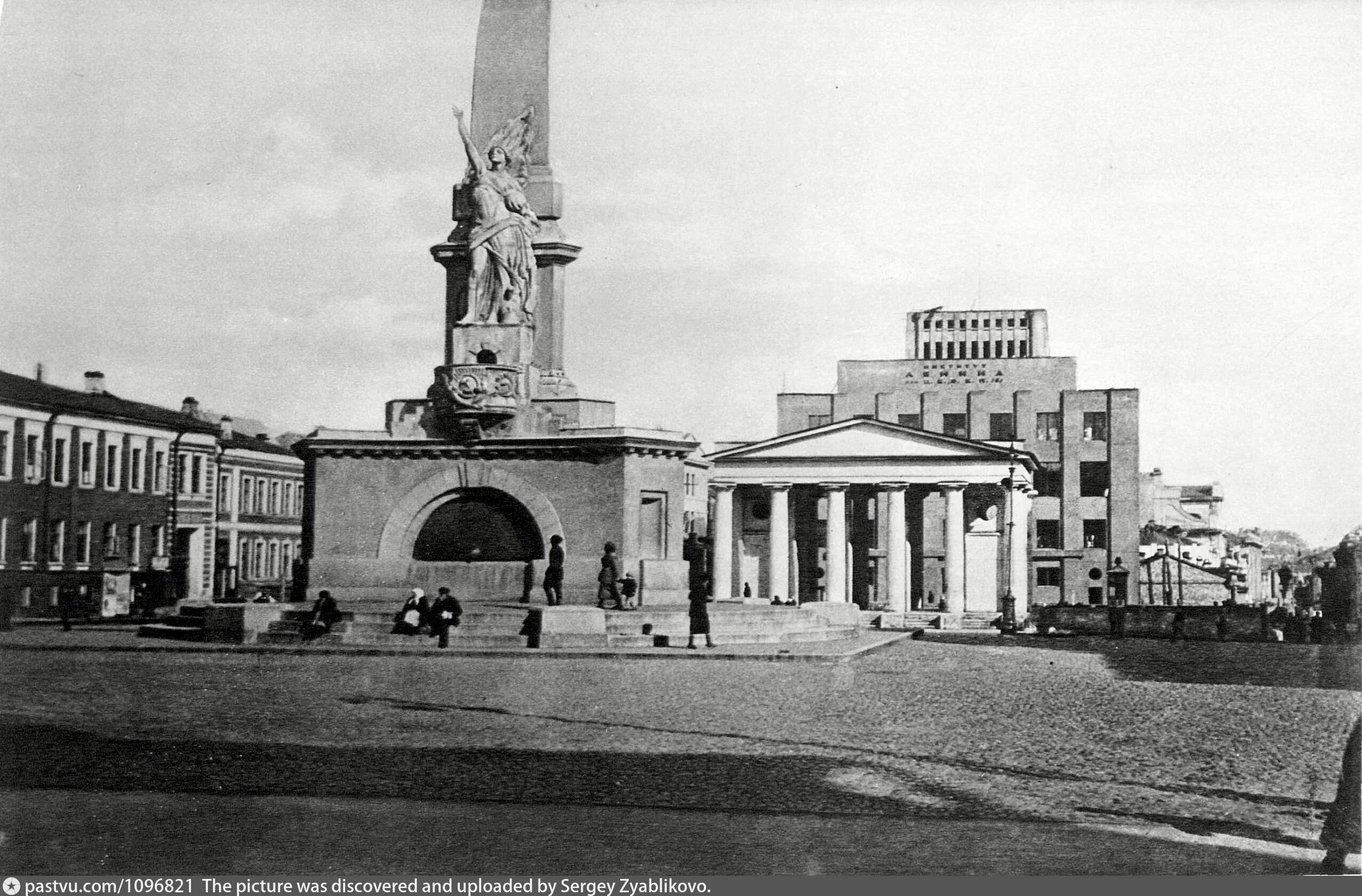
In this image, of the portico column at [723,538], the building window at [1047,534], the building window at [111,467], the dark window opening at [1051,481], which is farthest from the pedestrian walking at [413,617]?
the building window at [1047,534]

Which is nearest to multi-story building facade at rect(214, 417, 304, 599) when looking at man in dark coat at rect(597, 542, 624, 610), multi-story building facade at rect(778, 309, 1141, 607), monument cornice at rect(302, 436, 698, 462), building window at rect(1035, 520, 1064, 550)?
monument cornice at rect(302, 436, 698, 462)

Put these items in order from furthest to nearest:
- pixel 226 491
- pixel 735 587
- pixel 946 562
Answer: pixel 735 587 < pixel 946 562 < pixel 226 491

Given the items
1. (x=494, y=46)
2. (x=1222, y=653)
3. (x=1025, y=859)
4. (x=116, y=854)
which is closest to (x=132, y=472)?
(x=494, y=46)

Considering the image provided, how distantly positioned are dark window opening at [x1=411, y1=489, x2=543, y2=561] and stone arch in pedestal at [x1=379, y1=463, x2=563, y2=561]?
0.36ft

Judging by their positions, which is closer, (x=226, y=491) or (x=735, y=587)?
(x=226, y=491)

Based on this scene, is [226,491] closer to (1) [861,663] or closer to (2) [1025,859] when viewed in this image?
(1) [861,663]

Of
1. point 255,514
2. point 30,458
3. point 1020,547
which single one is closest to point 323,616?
point 30,458

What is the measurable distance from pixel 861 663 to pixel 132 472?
22774 millimetres

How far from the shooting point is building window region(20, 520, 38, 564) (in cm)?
3344

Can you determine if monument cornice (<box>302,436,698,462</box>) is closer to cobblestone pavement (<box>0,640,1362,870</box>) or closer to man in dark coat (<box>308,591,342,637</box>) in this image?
man in dark coat (<box>308,591,342,637</box>)

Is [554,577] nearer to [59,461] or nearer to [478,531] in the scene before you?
[478,531]

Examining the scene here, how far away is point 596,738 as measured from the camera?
526 inches

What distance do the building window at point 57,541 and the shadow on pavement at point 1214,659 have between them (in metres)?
21.1

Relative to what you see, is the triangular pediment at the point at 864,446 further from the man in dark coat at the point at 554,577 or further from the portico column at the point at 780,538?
the man in dark coat at the point at 554,577
